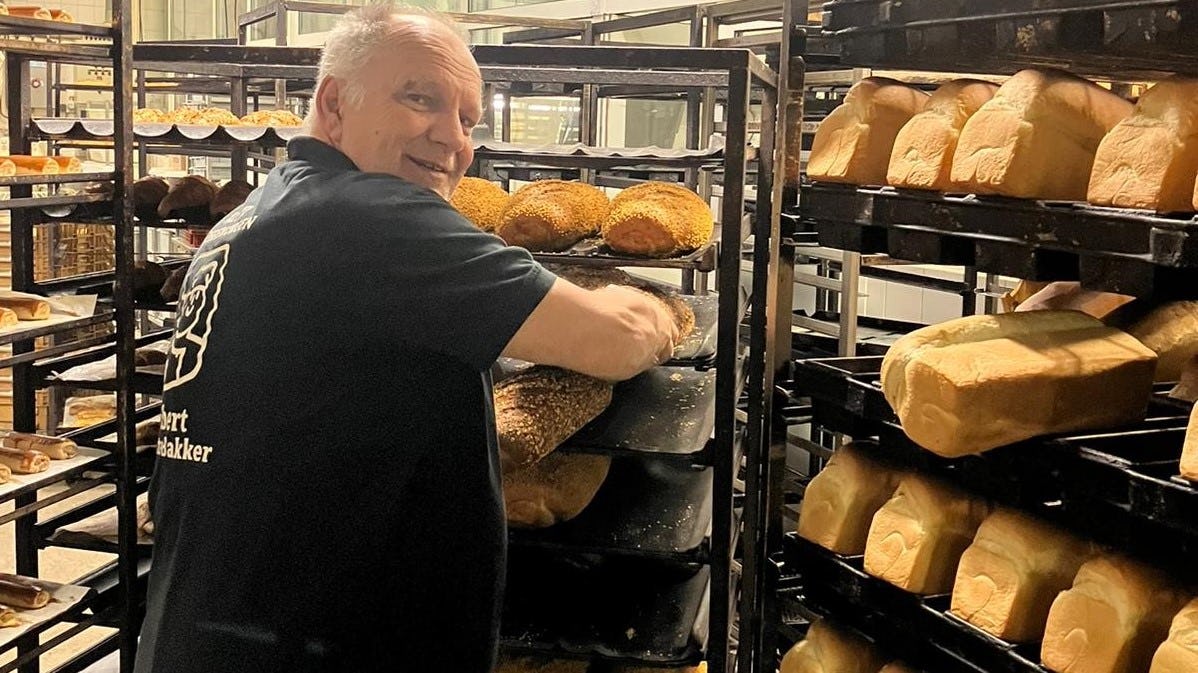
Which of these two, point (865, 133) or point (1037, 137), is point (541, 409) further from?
point (1037, 137)

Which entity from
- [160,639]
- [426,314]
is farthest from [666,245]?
[160,639]

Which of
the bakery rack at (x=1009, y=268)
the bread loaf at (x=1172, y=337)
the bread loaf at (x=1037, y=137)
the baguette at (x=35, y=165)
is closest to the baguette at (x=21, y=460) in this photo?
the baguette at (x=35, y=165)

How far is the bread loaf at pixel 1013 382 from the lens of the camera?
139 cm

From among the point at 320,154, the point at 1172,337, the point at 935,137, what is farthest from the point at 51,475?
the point at 1172,337

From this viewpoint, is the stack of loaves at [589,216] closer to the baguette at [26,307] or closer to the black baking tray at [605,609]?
the black baking tray at [605,609]

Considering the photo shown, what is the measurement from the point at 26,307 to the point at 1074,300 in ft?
7.68

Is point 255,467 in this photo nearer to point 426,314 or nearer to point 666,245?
point 426,314

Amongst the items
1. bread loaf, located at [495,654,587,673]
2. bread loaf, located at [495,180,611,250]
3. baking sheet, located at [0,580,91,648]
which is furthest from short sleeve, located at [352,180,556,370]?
baking sheet, located at [0,580,91,648]

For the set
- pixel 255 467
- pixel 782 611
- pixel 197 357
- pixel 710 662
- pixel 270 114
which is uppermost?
pixel 270 114

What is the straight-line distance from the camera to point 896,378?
4.94 feet

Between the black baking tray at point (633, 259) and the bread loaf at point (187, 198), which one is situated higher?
the bread loaf at point (187, 198)

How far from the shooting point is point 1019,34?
142 cm

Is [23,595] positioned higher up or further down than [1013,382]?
further down

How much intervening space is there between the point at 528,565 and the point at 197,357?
1.43 metres
